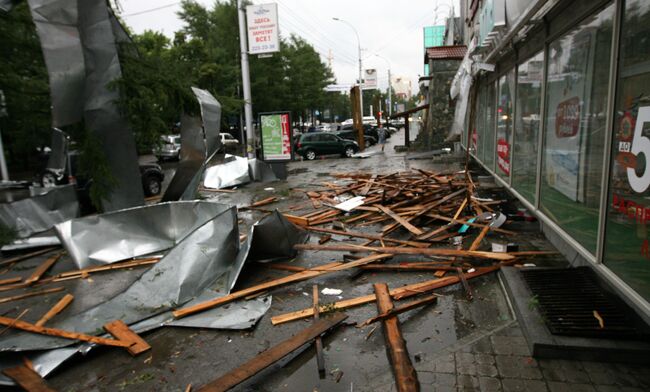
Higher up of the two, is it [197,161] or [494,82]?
[494,82]

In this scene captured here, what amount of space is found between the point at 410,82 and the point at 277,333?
184 m

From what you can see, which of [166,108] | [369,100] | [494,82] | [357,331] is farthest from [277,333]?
[369,100]

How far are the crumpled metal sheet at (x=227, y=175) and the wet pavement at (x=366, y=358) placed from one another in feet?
31.4

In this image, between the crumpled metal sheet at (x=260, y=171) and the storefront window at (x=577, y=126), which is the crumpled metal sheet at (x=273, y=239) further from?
the crumpled metal sheet at (x=260, y=171)

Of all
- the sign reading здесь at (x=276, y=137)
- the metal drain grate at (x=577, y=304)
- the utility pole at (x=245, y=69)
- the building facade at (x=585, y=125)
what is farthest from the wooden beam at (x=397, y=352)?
the utility pole at (x=245, y=69)

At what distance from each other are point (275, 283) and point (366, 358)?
2.03m

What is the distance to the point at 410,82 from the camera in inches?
6988

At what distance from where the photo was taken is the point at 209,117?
9.40 metres

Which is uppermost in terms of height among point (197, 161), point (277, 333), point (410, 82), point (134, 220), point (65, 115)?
Result: point (410, 82)

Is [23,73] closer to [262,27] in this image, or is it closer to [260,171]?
[260,171]

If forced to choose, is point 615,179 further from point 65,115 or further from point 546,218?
point 65,115

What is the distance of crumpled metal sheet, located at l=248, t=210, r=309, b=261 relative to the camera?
6383 millimetres

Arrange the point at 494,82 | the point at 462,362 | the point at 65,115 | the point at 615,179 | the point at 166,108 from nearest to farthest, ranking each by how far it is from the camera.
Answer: the point at 462,362 → the point at 615,179 → the point at 65,115 → the point at 166,108 → the point at 494,82

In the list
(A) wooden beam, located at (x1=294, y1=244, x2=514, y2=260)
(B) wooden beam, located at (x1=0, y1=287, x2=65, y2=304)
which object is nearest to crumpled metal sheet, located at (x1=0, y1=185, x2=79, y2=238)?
(B) wooden beam, located at (x1=0, y1=287, x2=65, y2=304)
